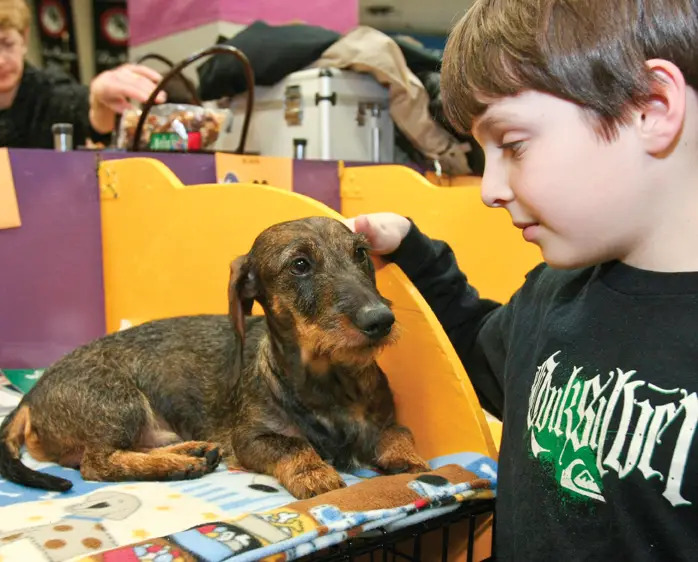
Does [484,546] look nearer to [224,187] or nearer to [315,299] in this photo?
[315,299]

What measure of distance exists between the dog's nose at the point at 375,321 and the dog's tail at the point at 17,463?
681mm

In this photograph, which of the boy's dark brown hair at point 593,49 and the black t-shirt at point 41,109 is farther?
the black t-shirt at point 41,109

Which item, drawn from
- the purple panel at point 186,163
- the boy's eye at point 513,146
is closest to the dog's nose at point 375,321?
the boy's eye at point 513,146

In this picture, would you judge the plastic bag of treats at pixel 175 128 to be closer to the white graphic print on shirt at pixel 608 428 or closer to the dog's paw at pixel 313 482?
the dog's paw at pixel 313 482

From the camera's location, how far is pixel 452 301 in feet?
5.15

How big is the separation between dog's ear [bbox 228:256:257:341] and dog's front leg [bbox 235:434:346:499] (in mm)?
226

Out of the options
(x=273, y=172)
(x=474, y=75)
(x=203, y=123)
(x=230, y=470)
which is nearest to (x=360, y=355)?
(x=230, y=470)

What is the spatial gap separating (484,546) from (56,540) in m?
0.75

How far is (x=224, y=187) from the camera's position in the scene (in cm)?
183

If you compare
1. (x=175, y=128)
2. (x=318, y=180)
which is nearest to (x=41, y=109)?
(x=175, y=128)

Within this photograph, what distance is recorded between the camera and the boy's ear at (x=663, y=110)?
812 millimetres

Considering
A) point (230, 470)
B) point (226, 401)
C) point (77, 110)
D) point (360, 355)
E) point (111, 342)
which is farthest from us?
point (77, 110)

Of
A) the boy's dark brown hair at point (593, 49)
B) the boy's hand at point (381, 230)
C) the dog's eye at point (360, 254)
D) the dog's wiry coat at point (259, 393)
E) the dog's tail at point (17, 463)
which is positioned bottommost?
the dog's tail at point (17, 463)

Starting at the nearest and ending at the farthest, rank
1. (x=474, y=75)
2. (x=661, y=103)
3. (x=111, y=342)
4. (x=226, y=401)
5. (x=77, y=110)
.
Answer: (x=661, y=103), (x=474, y=75), (x=226, y=401), (x=111, y=342), (x=77, y=110)
